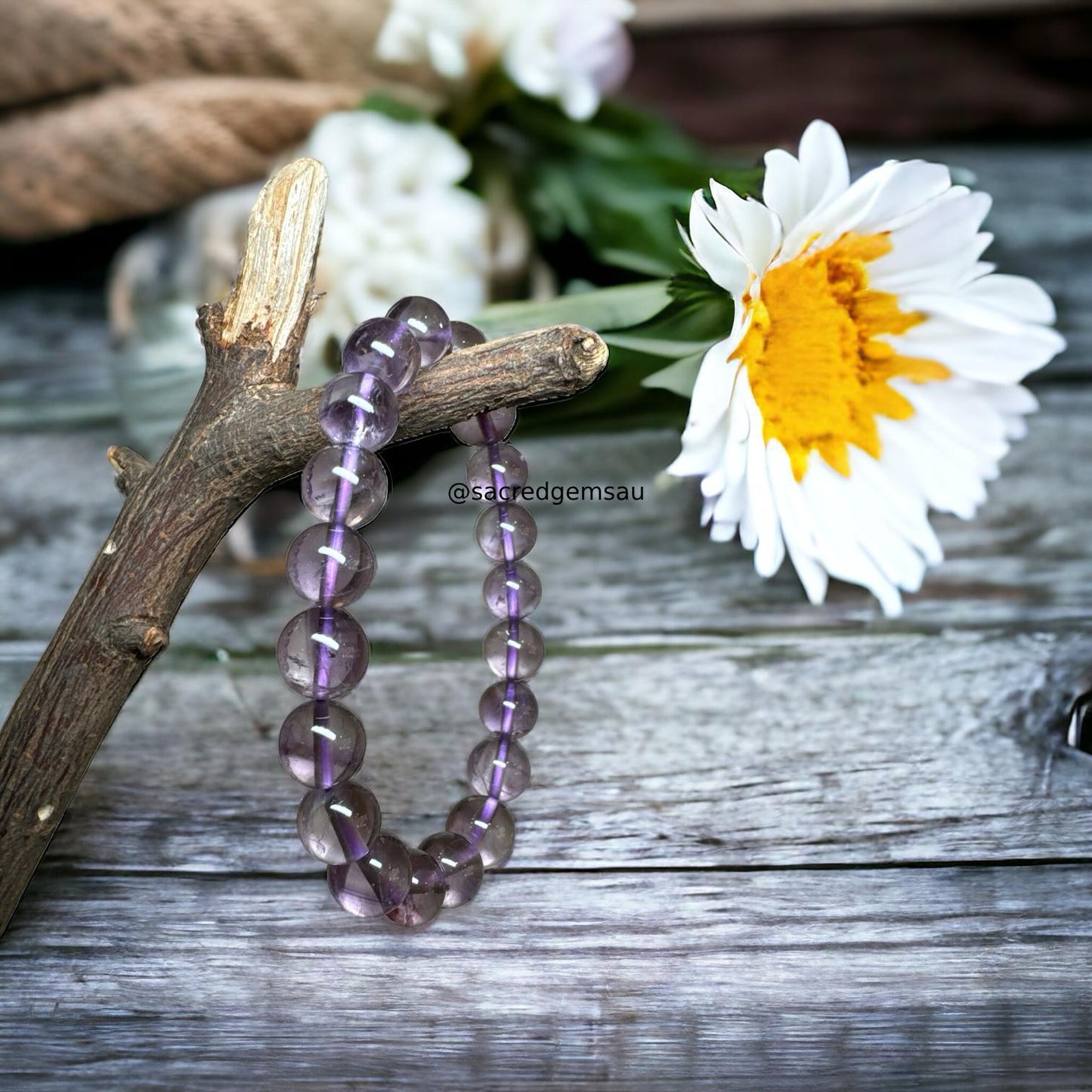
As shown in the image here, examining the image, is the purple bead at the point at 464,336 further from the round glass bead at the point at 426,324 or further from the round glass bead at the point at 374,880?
the round glass bead at the point at 374,880

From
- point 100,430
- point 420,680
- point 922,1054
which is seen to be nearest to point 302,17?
point 100,430

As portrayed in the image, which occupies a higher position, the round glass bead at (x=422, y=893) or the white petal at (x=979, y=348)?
the white petal at (x=979, y=348)

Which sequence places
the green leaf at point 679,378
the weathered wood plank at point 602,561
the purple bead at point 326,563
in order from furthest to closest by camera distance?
1. the weathered wood plank at point 602,561
2. the green leaf at point 679,378
3. the purple bead at point 326,563

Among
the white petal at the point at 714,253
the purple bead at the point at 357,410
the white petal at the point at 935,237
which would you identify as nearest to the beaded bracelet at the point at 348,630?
the purple bead at the point at 357,410

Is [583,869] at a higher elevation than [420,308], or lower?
lower

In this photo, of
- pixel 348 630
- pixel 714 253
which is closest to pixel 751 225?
pixel 714 253

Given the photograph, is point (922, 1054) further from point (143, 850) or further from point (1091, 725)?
point (143, 850)
